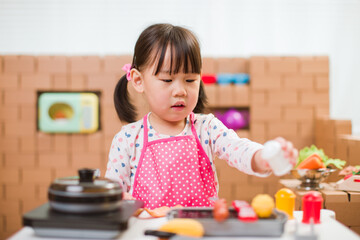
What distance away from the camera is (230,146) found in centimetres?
95

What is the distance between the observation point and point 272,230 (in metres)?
0.61

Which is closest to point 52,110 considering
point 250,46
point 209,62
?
point 209,62

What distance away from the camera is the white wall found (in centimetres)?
267

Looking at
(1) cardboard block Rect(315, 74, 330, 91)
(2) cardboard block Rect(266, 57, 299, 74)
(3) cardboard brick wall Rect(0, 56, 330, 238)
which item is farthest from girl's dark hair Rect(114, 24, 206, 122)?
(1) cardboard block Rect(315, 74, 330, 91)

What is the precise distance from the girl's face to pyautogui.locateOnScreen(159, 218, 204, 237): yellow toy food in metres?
0.43

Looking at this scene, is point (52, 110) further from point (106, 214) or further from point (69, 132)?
point (106, 214)

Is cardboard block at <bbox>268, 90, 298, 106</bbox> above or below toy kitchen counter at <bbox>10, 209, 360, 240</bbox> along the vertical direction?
above

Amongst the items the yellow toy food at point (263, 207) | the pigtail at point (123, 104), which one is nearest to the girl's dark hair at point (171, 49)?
the pigtail at point (123, 104)

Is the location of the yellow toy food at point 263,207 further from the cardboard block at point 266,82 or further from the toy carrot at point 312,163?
the cardboard block at point 266,82

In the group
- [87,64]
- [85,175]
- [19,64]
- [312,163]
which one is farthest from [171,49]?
[19,64]

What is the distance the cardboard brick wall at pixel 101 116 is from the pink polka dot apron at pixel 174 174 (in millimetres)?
1285

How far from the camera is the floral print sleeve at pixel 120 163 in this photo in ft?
3.46

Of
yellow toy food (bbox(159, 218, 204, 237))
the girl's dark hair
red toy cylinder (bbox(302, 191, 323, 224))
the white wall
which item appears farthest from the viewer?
the white wall

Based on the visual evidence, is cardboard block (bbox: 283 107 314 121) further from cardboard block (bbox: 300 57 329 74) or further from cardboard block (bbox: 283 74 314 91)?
cardboard block (bbox: 300 57 329 74)
